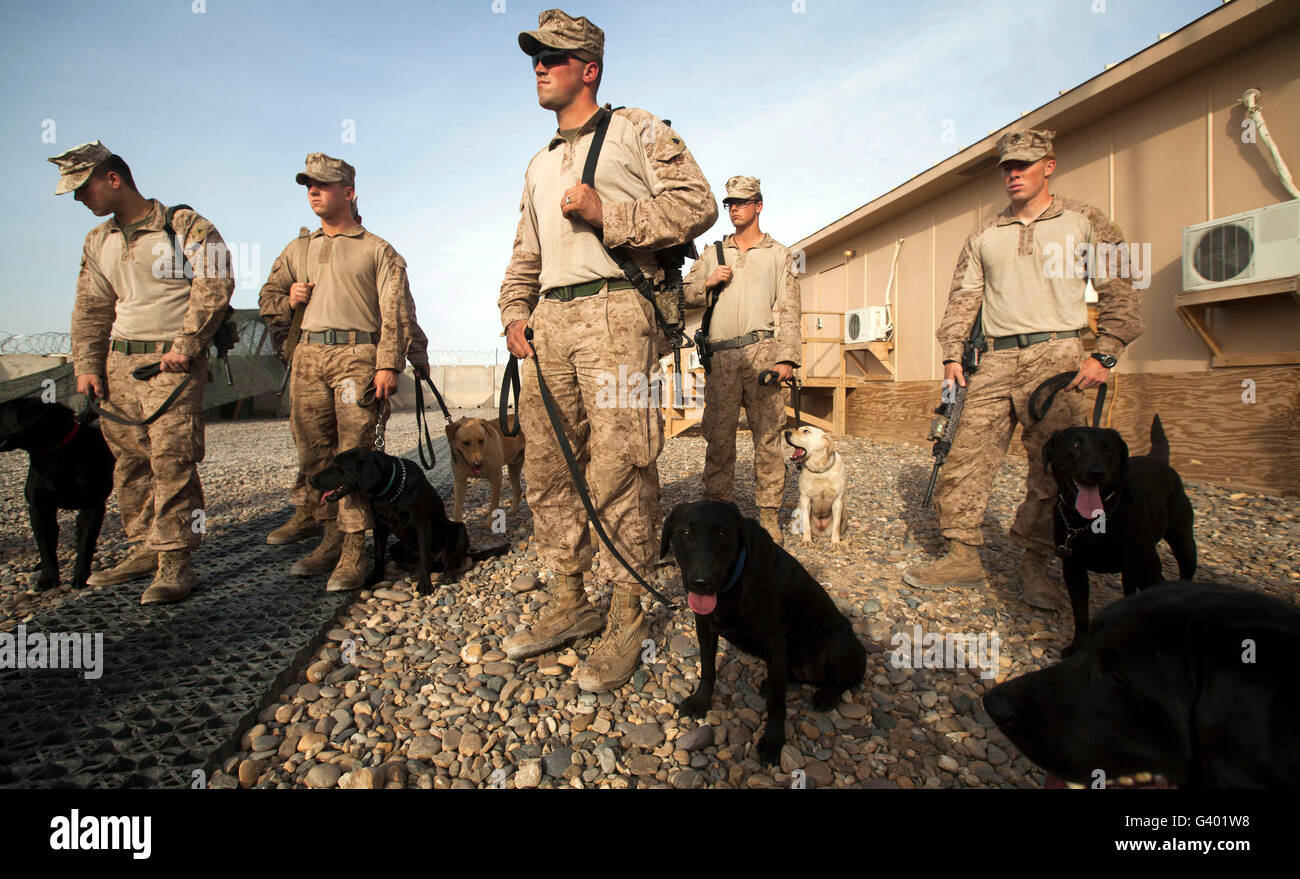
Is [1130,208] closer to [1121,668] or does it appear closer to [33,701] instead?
[1121,668]

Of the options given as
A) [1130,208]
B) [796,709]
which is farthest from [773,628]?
[1130,208]

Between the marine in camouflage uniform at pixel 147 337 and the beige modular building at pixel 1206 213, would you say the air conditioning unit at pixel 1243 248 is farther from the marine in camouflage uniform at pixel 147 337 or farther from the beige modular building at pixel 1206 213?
the marine in camouflage uniform at pixel 147 337

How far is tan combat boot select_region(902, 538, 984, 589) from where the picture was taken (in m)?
3.38

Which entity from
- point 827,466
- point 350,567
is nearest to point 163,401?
point 350,567

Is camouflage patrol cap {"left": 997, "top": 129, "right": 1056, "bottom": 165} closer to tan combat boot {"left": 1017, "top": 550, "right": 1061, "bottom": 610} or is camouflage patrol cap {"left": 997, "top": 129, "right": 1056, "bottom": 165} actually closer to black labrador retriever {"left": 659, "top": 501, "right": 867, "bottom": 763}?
tan combat boot {"left": 1017, "top": 550, "right": 1061, "bottom": 610}

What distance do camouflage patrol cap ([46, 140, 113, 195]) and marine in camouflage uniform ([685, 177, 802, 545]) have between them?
12.3 feet

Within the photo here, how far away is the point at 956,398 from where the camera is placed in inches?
150

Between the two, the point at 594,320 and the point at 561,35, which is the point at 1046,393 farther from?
the point at 561,35

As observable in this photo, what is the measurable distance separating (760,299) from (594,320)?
242cm

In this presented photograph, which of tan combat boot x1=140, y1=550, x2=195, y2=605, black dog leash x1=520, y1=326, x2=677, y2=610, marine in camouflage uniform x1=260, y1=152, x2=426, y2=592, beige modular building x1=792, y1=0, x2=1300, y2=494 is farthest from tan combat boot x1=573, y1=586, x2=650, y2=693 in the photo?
beige modular building x1=792, y1=0, x2=1300, y2=494

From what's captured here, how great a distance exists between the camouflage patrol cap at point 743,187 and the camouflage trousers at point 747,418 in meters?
1.26

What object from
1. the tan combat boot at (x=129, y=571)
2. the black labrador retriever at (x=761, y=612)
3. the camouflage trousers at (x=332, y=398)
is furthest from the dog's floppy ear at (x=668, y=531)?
the tan combat boot at (x=129, y=571)
